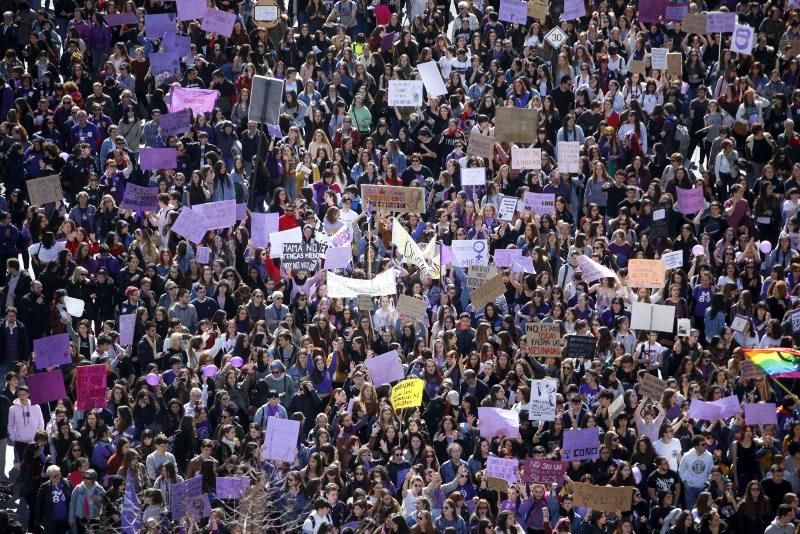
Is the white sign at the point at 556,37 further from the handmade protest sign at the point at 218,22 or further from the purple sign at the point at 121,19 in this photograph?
the purple sign at the point at 121,19

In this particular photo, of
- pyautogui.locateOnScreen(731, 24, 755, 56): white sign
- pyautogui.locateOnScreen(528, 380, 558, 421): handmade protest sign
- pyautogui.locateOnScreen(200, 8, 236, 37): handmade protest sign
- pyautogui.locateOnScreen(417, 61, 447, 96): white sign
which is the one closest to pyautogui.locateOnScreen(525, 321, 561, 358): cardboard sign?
pyautogui.locateOnScreen(528, 380, 558, 421): handmade protest sign

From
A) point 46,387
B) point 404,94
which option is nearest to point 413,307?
point 46,387

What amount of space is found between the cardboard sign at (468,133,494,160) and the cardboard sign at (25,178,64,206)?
549cm

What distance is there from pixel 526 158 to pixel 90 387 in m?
7.50

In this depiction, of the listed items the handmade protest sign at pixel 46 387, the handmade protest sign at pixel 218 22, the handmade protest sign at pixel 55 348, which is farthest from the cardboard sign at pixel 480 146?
the handmade protest sign at pixel 46 387

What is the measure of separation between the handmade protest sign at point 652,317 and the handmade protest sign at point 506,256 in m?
1.83

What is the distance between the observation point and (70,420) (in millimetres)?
23203

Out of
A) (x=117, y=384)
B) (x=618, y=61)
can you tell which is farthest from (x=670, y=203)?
(x=117, y=384)

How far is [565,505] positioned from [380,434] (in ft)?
7.06

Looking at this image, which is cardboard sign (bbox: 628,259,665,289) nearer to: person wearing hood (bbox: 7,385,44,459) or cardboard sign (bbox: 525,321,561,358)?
cardboard sign (bbox: 525,321,561,358)

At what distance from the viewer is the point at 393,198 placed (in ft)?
86.2

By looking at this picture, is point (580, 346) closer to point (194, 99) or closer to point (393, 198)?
point (393, 198)

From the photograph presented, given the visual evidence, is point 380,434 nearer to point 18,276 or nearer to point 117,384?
point 117,384

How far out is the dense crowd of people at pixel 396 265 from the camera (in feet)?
72.7
